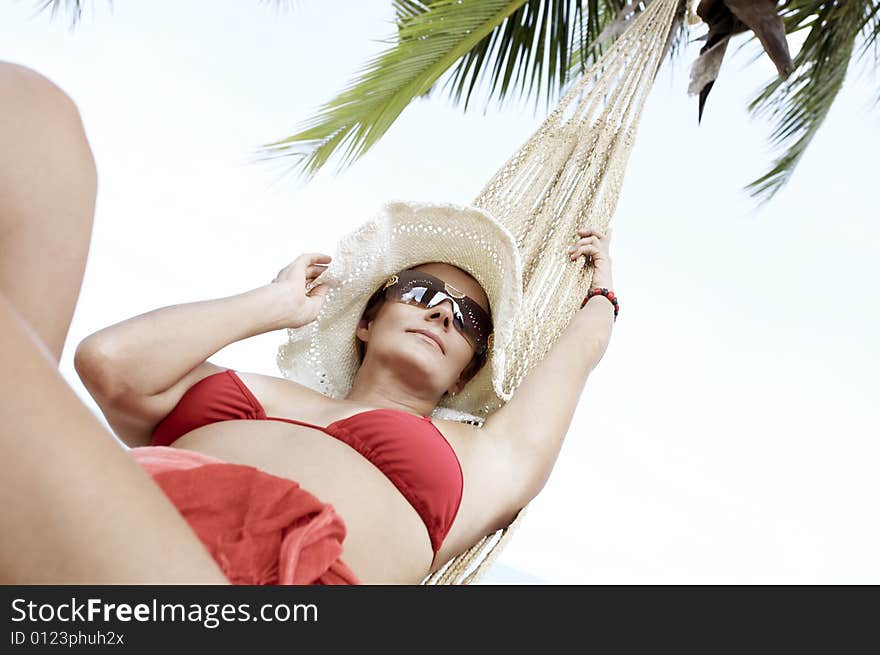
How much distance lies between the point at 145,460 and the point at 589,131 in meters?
1.82

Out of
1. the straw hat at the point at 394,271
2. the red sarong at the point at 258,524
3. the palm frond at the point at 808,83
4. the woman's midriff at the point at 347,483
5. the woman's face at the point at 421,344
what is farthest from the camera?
the palm frond at the point at 808,83

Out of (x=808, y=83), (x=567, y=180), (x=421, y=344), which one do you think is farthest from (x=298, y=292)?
(x=808, y=83)

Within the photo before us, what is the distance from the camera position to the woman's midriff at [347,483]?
49.1 inches

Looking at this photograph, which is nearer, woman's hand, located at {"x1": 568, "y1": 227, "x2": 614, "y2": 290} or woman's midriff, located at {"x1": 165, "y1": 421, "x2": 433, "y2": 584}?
woman's midriff, located at {"x1": 165, "y1": 421, "x2": 433, "y2": 584}

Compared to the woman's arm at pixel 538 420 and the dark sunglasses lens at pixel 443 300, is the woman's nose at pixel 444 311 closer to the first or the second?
the dark sunglasses lens at pixel 443 300

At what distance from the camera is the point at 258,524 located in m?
0.99

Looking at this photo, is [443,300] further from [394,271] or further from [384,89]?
[384,89]

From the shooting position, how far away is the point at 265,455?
1.33m

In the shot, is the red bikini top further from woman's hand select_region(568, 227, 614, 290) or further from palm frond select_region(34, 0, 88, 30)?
palm frond select_region(34, 0, 88, 30)

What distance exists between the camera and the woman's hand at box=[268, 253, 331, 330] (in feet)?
5.47

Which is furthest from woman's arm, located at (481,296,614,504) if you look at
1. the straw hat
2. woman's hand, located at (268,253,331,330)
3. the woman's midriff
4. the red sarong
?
the red sarong

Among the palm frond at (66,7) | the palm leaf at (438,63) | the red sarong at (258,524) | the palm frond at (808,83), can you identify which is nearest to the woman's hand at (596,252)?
the red sarong at (258,524)

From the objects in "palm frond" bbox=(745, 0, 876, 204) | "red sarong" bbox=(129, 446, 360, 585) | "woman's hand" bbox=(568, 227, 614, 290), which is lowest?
"red sarong" bbox=(129, 446, 360, 585)
